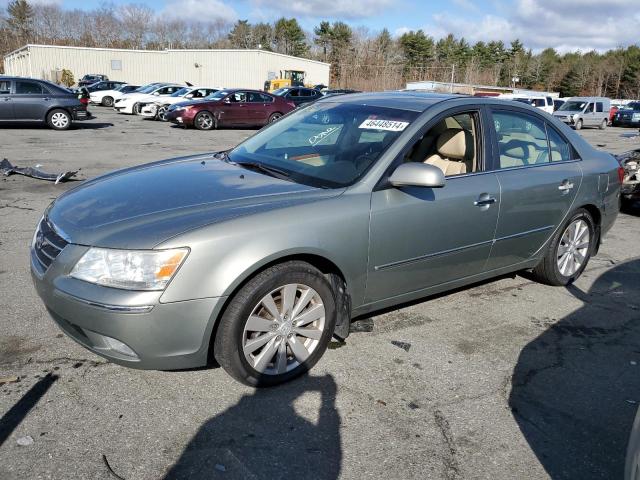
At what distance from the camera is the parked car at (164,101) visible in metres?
24.1

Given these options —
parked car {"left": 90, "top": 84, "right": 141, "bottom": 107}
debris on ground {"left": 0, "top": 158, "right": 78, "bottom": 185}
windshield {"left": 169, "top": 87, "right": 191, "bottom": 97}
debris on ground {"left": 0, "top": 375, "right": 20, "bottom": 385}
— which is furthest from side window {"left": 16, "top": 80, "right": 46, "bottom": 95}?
debris on ground {"left": 0, "top": 375, "right": 20, "bottom": 385}

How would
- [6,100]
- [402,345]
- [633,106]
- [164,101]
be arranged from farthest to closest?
1. [633,106]
2. [164,101]
3. [6,100]
4. [402,345]

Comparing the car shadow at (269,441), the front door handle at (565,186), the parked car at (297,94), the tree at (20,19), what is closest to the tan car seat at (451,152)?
the front door handle at (565,186)

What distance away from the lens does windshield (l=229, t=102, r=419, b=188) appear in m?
3.54

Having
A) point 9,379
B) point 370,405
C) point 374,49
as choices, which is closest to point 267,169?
point 370,405

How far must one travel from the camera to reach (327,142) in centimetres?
395

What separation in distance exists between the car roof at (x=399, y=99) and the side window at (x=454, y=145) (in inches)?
7.9

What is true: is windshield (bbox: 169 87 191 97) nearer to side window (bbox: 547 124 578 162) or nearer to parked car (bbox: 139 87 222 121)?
parked car (bbox: 139 87 222 121)

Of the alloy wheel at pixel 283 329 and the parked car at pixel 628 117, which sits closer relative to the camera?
the alloy wheel at pixel 283 329

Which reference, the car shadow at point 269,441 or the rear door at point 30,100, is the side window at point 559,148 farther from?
the rear door at point 30,100

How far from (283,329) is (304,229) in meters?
0.59

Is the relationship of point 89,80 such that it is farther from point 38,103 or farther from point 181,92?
point 38,103

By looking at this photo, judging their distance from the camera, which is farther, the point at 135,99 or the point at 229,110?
the point at 135,99

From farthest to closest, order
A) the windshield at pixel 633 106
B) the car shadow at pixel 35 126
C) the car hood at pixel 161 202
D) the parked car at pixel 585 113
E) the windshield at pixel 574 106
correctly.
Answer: the windshield at pixel 633 106, the windshield at pixel 574 106, the parked car at pixel 585 113, the car shadow at pixel 35 126, the car hood at pixel 161 202
